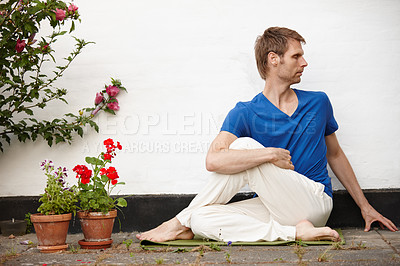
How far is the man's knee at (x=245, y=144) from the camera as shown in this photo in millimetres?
2951

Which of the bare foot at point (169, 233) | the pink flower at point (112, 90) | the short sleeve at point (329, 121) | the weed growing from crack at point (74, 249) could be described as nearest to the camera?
the weed growing from crack at point (74, 249)

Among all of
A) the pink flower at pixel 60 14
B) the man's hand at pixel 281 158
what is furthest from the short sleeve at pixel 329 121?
the pink flower at pixel 60 14

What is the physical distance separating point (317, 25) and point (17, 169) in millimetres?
2491

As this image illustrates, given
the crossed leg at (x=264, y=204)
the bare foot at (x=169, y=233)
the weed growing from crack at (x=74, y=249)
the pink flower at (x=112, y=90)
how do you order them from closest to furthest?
the weed growing from crack at (x=74, y=249), the crossed leg at (x=264, y=204), the bare foot at (x=169, y=233), the pink flower at (x=112, y=90)

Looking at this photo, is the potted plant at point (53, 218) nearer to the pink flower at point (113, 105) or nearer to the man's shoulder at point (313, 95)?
the pink flower at point (113, 105)

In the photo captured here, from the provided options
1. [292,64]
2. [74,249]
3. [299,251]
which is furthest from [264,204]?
[74,249]

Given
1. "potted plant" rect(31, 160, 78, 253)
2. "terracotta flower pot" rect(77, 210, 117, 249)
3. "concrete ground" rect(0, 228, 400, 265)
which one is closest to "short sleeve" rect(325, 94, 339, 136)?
"concrete ground" rect(0, 228, 400, 265)

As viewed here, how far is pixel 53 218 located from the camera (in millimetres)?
2799

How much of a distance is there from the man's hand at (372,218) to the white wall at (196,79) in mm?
263

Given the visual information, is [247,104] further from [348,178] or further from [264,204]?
[348,178]

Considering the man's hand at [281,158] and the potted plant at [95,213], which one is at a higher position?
the man's hand at [281,158]

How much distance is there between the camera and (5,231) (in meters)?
3.52

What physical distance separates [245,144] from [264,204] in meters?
Answer: 0.41

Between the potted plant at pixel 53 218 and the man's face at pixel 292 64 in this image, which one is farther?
the man's face at pixel 292 64
